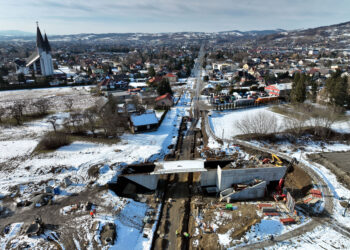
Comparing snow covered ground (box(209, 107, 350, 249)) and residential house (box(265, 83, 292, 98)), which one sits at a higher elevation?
residential house (box(265, 83, 292, 98))

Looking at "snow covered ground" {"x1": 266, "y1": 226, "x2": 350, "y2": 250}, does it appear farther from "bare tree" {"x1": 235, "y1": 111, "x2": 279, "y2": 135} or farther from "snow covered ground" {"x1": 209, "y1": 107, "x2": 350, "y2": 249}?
"bare tree" {"x1": 235, "y1": 111, "x2": 279, "y2": 135}

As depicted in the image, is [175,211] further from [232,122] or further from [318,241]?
[232,122]

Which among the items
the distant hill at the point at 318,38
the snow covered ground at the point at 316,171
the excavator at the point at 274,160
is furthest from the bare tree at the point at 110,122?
the distant hill at the point at 318,38

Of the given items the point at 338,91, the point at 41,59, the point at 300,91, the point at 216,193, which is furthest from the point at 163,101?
the point at 41,59

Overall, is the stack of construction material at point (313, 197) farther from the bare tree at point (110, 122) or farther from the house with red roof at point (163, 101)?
the house with red roof at point (163, 101)

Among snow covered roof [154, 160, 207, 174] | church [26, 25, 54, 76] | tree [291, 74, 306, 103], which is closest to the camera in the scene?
snow covered roof [154, 160, 207, 174]

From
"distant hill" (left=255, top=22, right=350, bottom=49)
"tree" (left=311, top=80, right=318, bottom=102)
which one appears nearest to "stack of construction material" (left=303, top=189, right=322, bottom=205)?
"tree" (left=311, top=80, right=318, bottom=102)

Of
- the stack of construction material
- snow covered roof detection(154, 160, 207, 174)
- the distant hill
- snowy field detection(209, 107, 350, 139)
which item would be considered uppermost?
the distant hill
